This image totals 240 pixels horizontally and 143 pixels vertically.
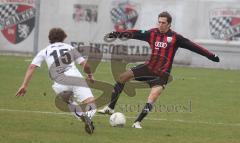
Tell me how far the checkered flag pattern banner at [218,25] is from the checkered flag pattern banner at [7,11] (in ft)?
25.1

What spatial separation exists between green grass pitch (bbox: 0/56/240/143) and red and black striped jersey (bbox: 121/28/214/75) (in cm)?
109

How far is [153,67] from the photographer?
1355 centimetres

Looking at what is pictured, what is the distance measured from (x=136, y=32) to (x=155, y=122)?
5.54 feet

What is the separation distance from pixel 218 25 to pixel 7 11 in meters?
8.13

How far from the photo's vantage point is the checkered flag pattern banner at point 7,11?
94.8ft

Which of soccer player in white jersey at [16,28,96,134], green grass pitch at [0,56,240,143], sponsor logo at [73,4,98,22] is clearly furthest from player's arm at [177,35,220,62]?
sponsor logo at [73,4,98,22]

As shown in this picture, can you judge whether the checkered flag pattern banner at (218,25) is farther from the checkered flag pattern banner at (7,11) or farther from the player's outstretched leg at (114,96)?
the player's outstretched leg at (114,96)

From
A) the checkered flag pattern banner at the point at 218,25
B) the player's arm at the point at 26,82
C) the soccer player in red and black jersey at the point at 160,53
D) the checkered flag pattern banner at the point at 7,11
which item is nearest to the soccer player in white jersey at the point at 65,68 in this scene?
the player's arm at the point at 26,82

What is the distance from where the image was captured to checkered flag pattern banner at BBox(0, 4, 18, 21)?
28.9 meters

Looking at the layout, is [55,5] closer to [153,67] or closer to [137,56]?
[137,56]

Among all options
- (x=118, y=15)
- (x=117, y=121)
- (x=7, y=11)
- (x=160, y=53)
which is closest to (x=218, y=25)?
(x=118, y=15)

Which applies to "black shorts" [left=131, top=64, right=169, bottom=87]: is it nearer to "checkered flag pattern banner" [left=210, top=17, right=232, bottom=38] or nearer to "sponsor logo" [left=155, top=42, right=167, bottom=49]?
"sponsor logo" [left=155, top=42, right=167, bottom=49]

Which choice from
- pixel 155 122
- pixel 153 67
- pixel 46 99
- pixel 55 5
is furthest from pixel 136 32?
pixel 55 5

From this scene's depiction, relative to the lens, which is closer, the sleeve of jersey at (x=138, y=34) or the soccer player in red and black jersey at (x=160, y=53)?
the soccer player in red and black jersey at (x=160, y=53)
